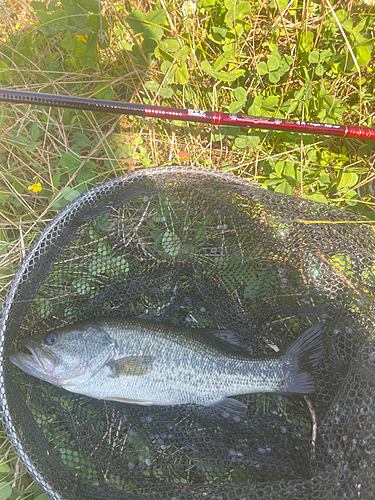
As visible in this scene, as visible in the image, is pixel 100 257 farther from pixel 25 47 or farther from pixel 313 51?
pixel 313 51

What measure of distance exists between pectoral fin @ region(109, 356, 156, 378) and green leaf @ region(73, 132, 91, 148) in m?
1.73

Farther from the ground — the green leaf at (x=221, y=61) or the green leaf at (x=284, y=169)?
the green leaf at (x=221, y=61)

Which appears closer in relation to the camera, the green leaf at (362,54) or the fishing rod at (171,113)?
the fishing rod at (171,113)

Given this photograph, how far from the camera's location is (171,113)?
2.11 metres

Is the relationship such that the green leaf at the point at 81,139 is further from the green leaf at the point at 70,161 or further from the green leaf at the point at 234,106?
the green leaf at the point at 234,106

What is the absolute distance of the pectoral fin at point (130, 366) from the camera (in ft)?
6.23

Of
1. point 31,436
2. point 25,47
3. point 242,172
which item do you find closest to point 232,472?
point 31,436

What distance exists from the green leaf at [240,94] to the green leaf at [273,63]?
30cm

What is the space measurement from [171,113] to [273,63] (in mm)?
1127

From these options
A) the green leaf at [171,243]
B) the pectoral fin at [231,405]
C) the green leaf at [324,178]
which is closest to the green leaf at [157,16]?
the green leaf at [171,243]

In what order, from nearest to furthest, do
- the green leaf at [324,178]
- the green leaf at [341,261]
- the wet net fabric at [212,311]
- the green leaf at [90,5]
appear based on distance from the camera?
the wet net fabric at [212,311]
the green leaf at [341,261]
the green leaf at [90,5]
the green leaf at [324,178]

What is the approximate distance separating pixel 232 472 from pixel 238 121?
2397mm

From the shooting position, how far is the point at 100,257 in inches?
83.1

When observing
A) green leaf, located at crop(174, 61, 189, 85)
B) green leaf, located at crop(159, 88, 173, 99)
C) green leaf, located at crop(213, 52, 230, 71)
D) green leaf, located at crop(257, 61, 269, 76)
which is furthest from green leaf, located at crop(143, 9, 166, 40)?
green leaf, located at crop(257, 61, 269, 76)
